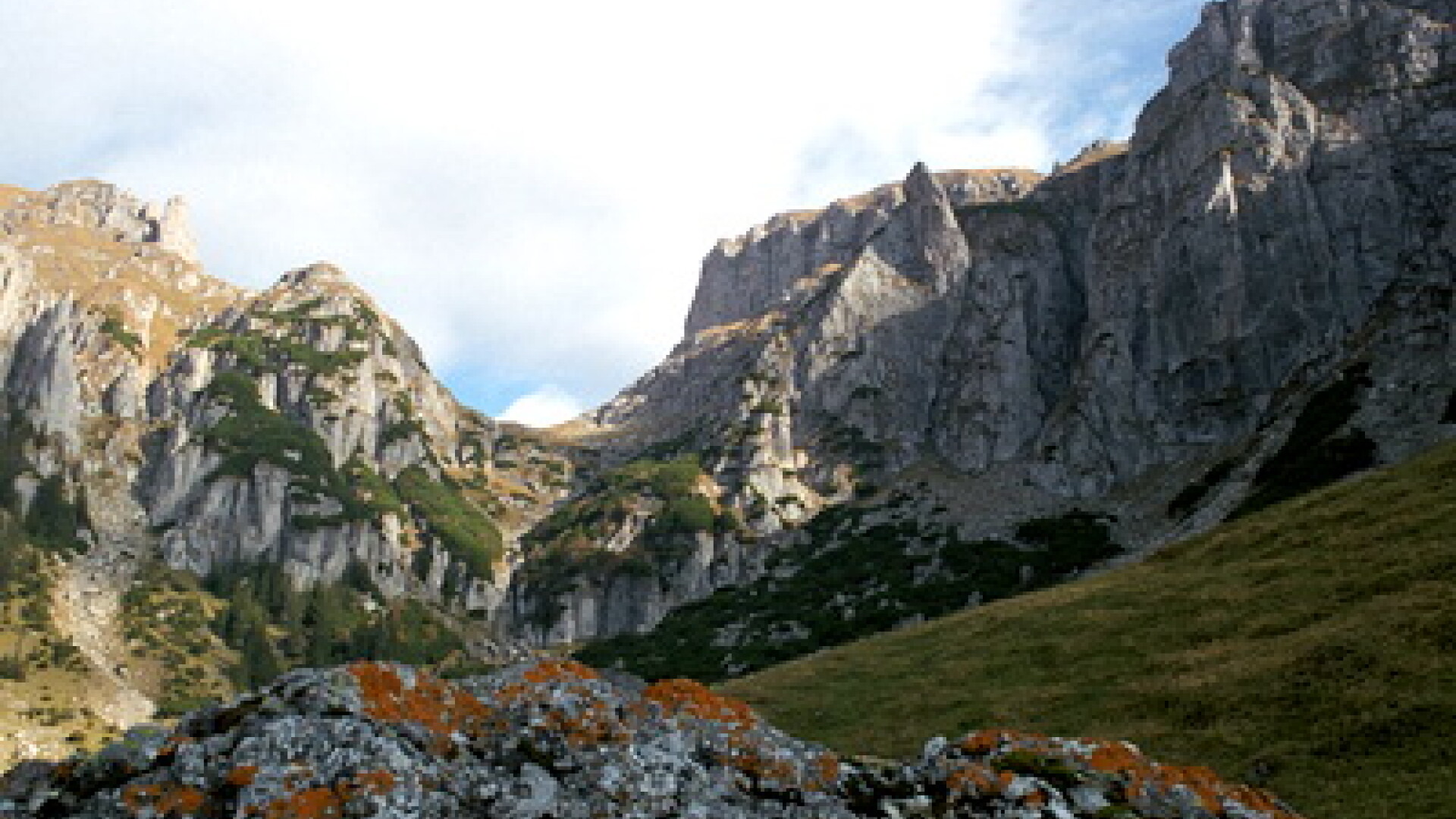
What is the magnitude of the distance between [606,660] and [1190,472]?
130 meters

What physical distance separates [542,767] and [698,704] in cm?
350

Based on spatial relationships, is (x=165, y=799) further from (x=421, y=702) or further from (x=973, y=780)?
(x=973, y=780)

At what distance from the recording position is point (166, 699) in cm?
19075

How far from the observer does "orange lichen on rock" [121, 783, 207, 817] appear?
11422 millimetres

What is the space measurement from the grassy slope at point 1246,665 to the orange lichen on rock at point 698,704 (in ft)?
73.0

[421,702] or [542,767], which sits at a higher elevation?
[421,702]

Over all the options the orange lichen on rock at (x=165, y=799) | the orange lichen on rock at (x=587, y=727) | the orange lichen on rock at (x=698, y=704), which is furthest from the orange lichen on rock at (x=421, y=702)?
the orange lichen on rock at (x=698, y=704)

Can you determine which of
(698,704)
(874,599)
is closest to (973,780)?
(698,704)

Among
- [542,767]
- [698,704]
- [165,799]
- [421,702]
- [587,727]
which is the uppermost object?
[421,702]

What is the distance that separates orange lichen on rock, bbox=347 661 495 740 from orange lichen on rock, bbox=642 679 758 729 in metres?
3.16

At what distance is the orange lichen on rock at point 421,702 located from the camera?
13609mm

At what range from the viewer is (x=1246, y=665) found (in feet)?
143

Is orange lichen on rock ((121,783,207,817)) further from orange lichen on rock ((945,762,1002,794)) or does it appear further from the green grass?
the green grass

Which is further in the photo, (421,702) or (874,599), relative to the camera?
(874,599)
